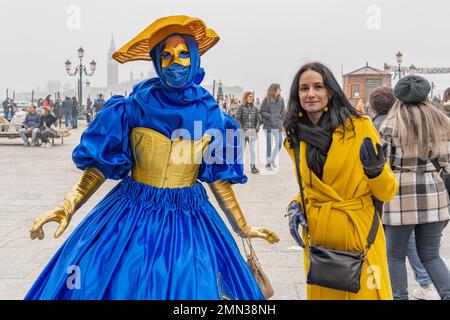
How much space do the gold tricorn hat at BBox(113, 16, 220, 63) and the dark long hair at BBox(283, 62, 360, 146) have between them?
0.51 metres

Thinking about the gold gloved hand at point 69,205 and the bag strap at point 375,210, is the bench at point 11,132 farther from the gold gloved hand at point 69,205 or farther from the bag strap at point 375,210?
the bag strap at point 375,210

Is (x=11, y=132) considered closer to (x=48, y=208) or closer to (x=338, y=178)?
(x=48, y=208)

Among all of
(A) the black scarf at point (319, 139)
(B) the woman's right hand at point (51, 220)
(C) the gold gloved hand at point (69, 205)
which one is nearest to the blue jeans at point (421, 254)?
(A) the black scarf at point (319, 139)

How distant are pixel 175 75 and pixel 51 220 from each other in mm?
883

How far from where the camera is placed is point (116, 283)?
84.1 inches

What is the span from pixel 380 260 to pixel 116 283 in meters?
1.23

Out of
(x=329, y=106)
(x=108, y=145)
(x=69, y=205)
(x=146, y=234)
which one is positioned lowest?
(x=146, y=234)

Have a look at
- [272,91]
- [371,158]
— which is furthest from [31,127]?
[371,158]

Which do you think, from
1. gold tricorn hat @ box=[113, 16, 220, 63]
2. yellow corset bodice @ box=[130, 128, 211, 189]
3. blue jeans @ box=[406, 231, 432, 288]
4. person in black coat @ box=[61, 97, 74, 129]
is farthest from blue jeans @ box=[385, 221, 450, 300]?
person in black coat @ box=[61, 97, 74, 129]

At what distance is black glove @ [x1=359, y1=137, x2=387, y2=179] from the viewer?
2225 mm

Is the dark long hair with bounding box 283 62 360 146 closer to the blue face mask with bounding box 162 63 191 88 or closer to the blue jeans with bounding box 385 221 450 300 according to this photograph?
the blue face mask with bounding box 162 63 191 88

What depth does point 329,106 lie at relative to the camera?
8.03 feet

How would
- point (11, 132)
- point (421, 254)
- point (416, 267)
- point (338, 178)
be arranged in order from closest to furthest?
point (338, 178), point (421, 254), point (416, 267), point (11, 132)
